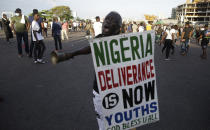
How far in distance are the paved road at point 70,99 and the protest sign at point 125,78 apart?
113 centimetres

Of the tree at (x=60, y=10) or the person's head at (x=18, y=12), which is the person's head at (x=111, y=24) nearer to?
the person's head at (x=18, y=12)

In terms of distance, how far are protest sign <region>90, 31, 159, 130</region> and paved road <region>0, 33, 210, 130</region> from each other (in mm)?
1133

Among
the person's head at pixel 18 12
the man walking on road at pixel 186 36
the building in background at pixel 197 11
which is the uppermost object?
the building in background at pixel 197 11

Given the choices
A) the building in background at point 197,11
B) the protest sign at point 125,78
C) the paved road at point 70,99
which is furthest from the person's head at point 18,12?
the building in background at point 197,11

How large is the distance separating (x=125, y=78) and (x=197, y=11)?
440 ft

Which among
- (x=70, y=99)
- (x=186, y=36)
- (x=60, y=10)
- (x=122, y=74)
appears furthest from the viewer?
(x=60, y=10)

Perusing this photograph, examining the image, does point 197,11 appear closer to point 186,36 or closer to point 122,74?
point 186,36

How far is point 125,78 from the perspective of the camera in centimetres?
167

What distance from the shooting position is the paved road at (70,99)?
111 inches

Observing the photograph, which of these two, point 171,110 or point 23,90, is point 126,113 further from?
point 23,90

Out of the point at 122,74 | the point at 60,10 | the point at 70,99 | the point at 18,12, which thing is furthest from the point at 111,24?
the point at 60,10

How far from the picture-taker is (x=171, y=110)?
3.28m

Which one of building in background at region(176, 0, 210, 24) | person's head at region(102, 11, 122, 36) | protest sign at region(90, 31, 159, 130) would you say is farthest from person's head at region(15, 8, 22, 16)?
building in background at region(176, 0, 210, 24)

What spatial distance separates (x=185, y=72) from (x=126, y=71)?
199 inches
